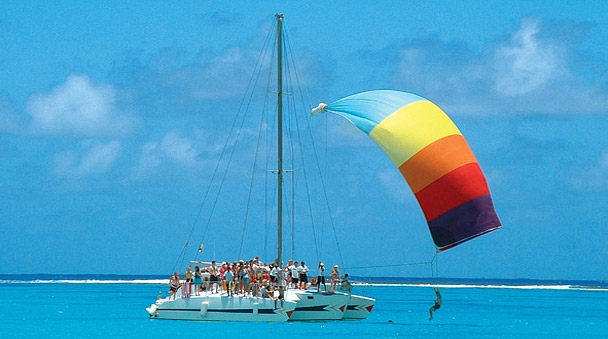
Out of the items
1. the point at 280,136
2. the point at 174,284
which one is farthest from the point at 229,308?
the point at 280,136

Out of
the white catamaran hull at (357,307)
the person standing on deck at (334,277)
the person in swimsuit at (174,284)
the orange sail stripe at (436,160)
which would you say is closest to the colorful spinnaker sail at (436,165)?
the orange sail stripe at (436,160)

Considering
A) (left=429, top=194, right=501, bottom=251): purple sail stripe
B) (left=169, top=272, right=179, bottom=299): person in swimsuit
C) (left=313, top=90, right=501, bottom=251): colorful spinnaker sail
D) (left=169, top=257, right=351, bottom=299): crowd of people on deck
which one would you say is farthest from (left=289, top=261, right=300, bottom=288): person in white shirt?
(left=429, top=194, right=501, bottom=251): purple sail stripe

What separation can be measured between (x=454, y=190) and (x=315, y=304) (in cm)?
850

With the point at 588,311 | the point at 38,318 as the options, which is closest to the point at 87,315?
the point at 38,318

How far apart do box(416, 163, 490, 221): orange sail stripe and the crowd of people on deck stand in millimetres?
7093

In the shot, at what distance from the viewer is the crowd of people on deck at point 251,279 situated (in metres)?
32.2

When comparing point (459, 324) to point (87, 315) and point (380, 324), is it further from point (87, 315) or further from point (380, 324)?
point (87, 315)

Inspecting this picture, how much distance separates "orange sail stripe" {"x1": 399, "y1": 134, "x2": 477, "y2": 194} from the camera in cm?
2600

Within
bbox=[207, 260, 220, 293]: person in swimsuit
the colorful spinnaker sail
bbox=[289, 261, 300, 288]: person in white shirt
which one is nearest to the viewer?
the colorful spinnaker sail

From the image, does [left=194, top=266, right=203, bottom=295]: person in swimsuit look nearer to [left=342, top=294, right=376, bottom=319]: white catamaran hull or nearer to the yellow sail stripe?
[left=342, top=294, right=376, bottom=319]: white catamaran hull

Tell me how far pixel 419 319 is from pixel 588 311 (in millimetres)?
14825

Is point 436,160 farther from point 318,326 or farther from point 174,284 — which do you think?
point 174,284

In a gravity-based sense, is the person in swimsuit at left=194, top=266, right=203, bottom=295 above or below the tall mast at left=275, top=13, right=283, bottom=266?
below

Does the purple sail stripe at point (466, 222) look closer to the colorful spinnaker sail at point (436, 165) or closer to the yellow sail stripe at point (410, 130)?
the colorful spinnaker sail at point (436, 165)
